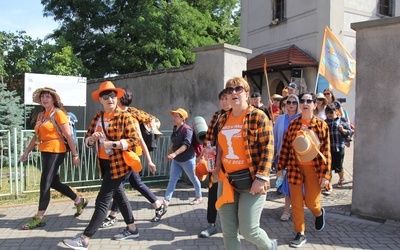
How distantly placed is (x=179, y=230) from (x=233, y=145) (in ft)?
6.98

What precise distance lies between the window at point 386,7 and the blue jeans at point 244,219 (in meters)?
16.5

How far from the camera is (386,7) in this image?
17172 mm

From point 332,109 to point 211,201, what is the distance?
335 centimetres

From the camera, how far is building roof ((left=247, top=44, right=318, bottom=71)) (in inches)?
614

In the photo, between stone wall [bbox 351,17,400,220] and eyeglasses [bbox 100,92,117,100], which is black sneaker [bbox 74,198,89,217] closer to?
eyeglasses [bbox 100,92,117,100]

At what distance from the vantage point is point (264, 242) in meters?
3.47

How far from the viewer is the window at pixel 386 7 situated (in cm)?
1705

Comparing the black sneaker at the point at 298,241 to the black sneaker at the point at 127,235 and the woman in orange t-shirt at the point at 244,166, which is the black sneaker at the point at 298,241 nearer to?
the woman in orange t-shirt at the point at 244,166

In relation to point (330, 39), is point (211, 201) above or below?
below

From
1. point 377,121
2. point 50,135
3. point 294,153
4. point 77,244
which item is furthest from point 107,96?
point 377,121

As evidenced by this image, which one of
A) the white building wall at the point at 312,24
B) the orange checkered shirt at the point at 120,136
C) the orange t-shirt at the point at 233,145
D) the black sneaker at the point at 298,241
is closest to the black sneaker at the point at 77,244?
the orange checkered shirt at the point at 120,136

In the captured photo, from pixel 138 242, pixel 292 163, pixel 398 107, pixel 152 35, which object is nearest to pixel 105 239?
pixel 138 242

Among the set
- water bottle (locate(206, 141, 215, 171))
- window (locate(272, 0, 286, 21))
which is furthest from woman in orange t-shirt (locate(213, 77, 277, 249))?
window (locate(272, 0, 286, 21))

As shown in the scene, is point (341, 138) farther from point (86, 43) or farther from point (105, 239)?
point (86, 43)
